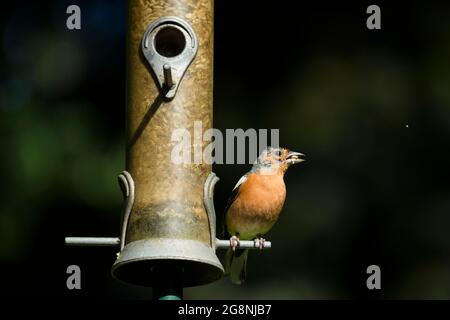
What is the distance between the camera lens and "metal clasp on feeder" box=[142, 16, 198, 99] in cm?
1537

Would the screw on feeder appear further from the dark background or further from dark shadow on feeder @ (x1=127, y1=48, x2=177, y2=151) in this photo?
the dark background

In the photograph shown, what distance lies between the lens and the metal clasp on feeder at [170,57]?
50.4ft

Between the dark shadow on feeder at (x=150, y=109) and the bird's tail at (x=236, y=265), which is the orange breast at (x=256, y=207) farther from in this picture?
the dark shadow on feeder at (x=150, y=109)

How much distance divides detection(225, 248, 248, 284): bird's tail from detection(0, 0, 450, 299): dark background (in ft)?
7.29

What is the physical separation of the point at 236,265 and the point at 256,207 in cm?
78

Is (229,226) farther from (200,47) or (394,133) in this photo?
(394,133)

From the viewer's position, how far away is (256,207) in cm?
1717

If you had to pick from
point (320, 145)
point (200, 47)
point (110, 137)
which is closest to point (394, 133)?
point (320, 145)

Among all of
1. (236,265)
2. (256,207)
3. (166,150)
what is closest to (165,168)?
(166,150)

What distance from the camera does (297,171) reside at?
832 inches

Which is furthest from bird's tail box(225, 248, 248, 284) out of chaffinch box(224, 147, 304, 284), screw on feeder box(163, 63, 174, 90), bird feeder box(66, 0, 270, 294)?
screw on feeder box(163, 63, 174, 90)

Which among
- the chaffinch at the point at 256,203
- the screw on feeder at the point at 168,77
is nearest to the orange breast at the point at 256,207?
the chaffinch at the point at 256,203
